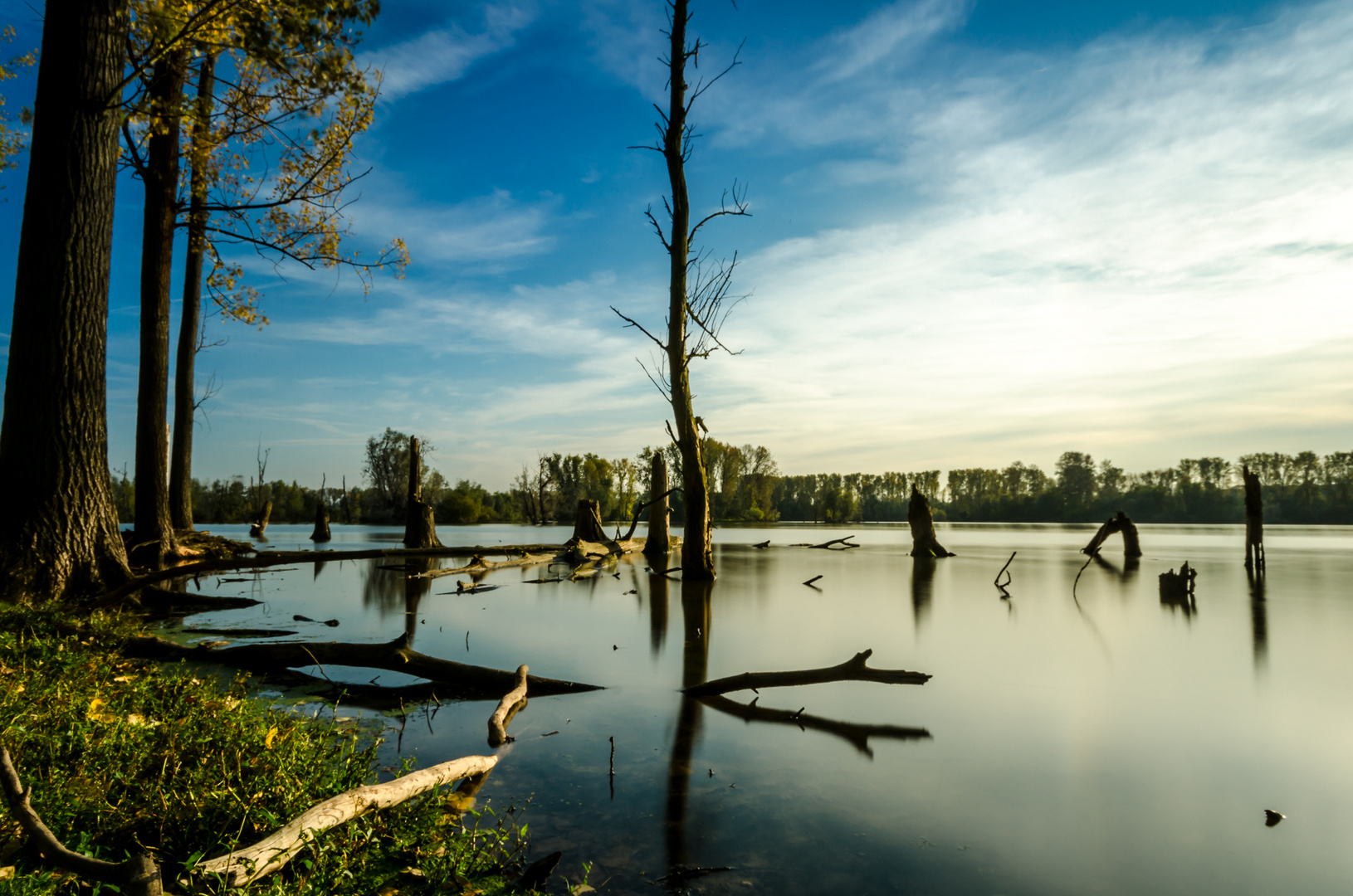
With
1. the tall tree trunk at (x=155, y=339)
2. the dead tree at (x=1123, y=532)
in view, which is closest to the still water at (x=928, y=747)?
the tall tree trunk at (x=155, y=339)

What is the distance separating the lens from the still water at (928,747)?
2377mm

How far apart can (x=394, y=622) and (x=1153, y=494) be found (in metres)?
93.2

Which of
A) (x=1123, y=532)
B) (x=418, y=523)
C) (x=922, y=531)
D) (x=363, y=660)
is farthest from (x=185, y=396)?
(x=1123, y=532)

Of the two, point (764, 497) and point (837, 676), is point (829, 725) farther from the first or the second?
point (764, 497)

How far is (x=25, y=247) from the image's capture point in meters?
6.70

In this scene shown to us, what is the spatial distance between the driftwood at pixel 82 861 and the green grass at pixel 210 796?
164 millimetres

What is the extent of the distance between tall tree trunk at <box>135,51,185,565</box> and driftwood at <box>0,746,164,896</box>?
1230 centimetres

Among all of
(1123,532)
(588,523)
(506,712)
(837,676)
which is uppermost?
(588,523)

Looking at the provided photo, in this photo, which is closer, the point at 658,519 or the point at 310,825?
the point at 310,825

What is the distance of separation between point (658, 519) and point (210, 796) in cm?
1543

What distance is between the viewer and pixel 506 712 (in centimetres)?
372

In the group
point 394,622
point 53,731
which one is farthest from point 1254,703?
point 394,622

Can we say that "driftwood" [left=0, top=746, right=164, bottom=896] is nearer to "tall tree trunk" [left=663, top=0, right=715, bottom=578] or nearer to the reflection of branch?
the reflection of branch

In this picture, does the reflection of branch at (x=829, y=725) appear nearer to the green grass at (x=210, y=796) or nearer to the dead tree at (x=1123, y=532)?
the green grass at (x=210, y=796)
